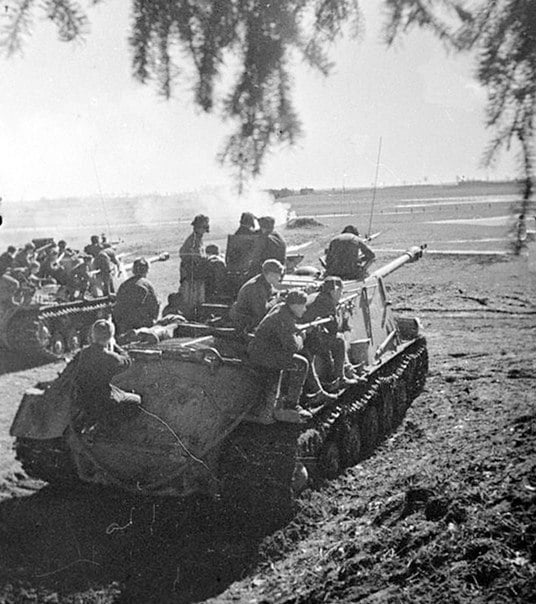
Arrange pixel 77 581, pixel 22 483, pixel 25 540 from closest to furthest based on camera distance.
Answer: pixel 77 581 < pixel 25 540 < pixel 22 483

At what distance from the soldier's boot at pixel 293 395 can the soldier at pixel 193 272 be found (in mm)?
2429

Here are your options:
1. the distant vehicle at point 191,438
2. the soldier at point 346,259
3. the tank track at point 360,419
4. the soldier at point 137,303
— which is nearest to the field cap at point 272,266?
the distant vehicle at point 191,438

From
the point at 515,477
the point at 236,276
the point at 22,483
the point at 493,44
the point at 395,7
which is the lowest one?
the point at 22,483

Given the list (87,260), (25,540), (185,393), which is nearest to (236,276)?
(185,393)

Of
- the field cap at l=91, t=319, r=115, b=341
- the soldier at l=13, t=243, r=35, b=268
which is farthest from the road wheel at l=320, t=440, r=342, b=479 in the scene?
the soldier at l=13, t=243, r=35, b=268

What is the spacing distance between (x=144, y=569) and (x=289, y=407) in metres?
2.06

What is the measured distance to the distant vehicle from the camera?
21.7 feet

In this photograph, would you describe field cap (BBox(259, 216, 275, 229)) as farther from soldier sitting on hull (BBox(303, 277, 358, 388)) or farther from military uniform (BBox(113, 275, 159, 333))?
military uniform (BBox(113, 275, 159, 333))

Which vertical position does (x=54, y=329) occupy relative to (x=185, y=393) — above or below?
below

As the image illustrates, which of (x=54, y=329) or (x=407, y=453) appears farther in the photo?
(x=54, y=329)

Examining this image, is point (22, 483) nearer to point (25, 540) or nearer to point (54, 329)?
point (25, 540)

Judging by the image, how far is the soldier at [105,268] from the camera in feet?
52.3

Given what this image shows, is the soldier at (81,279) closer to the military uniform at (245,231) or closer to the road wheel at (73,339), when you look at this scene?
the road wheel at (73,339)

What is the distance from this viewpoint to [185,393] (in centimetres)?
706
